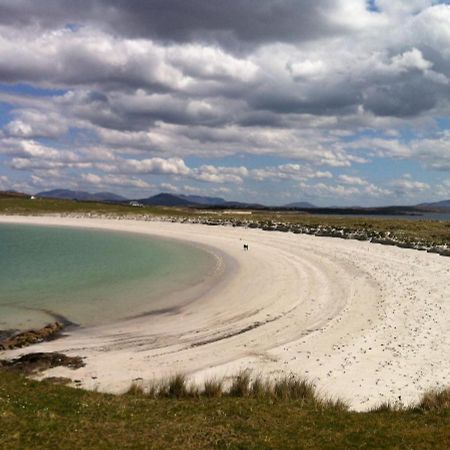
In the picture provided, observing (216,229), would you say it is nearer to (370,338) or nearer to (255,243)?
(255,243)

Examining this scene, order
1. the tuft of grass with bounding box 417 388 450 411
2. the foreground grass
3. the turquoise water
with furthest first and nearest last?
the turquoise water → the tuft of grass with bounding box 417 388 450 411 → the foreground grass

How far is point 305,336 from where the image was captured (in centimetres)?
2009

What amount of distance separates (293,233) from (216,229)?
15248 millimetres

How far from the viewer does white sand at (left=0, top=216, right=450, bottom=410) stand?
1559cm

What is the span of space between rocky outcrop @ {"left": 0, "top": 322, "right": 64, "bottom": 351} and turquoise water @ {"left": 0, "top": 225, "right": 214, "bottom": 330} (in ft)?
4.53

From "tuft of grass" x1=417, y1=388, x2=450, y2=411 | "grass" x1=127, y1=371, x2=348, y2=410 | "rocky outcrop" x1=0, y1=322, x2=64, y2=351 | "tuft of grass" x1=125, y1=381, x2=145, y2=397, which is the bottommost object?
"rocky outcrop" x1=0, y1=322, x2=64, y2=351

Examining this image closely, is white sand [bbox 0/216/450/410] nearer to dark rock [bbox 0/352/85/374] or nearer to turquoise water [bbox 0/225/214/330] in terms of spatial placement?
dark rock [bbox 0/352/85/374]

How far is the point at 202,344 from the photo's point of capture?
19234mm

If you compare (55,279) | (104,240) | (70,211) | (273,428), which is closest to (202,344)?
(273,428)

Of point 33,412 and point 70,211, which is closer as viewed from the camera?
point 33,412

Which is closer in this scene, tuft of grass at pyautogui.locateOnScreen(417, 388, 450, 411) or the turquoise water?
tuft of grass at pyautogui.locateOnScreen(417, 388, 450, 411)

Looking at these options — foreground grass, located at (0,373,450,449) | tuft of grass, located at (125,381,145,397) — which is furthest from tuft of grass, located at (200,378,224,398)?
tuft of grass, located at (125,381,145,397)

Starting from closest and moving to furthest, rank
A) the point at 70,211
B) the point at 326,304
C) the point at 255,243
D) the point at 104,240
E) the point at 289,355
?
the point at 289,355
the point at 326,304
the point at 255,243
the point at 104,240
the point at 70,211

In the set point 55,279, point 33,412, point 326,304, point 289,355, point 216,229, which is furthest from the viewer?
point 216,229
